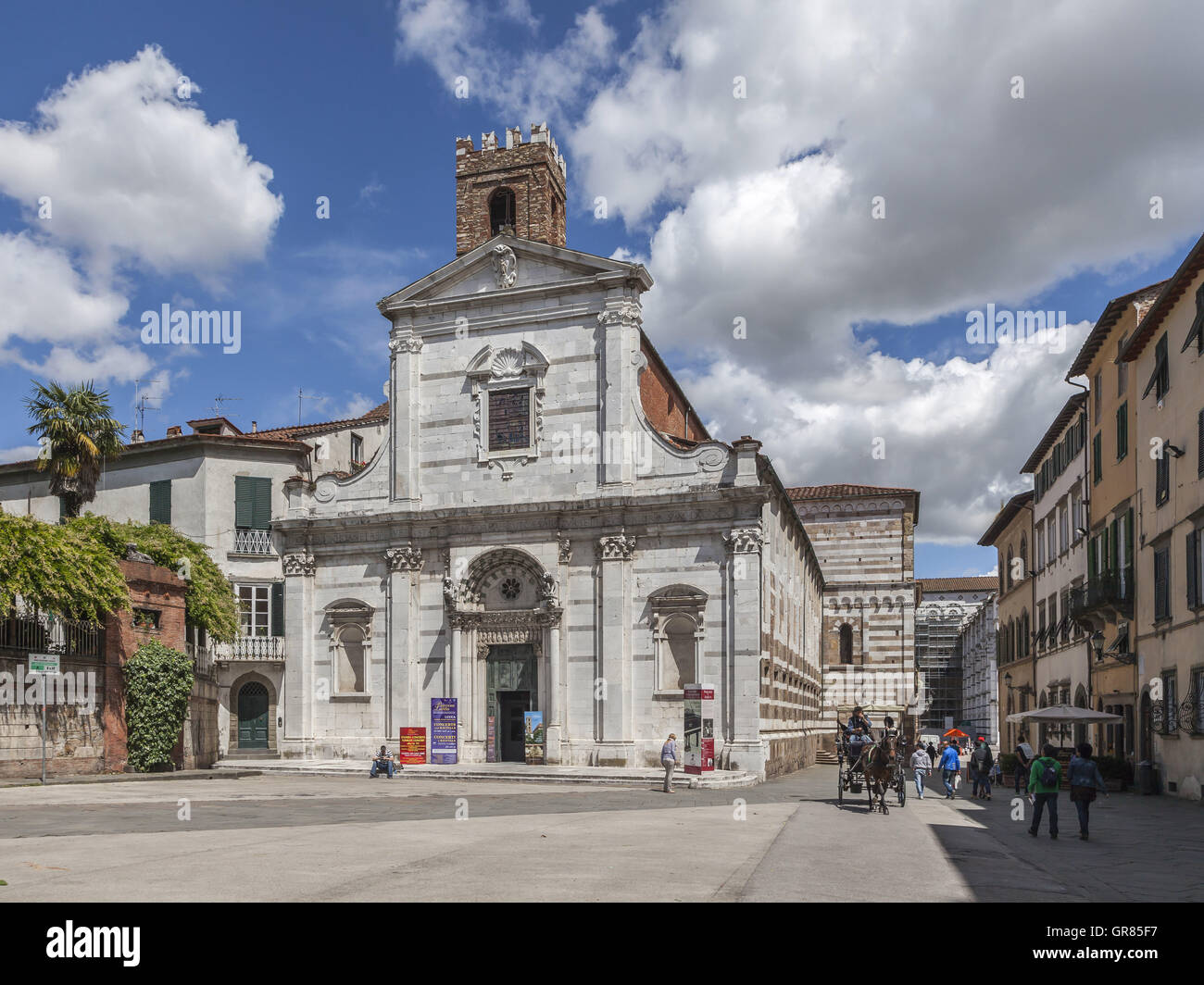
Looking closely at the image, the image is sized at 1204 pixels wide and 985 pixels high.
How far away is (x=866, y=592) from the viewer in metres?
63.2

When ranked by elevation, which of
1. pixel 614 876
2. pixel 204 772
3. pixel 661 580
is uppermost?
pixel 661 580

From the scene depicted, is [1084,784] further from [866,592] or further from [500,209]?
[866,592]

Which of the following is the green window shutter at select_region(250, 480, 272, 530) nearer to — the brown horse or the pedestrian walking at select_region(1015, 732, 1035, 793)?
the brown horse

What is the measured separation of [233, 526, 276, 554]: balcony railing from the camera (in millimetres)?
41969

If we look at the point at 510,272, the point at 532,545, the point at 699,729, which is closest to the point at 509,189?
the point at 510,272

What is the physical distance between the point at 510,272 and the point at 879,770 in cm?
2058

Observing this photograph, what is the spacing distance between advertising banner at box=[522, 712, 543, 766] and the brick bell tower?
631 inches

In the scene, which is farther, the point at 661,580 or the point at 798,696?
the point at 798,696

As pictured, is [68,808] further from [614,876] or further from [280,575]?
[280,575]

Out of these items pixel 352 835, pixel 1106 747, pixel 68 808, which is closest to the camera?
pixel 352 835

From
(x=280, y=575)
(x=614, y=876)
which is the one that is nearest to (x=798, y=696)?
(x=280, y=575)

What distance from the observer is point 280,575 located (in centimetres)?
4228

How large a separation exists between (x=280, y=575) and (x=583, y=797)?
20.4m
